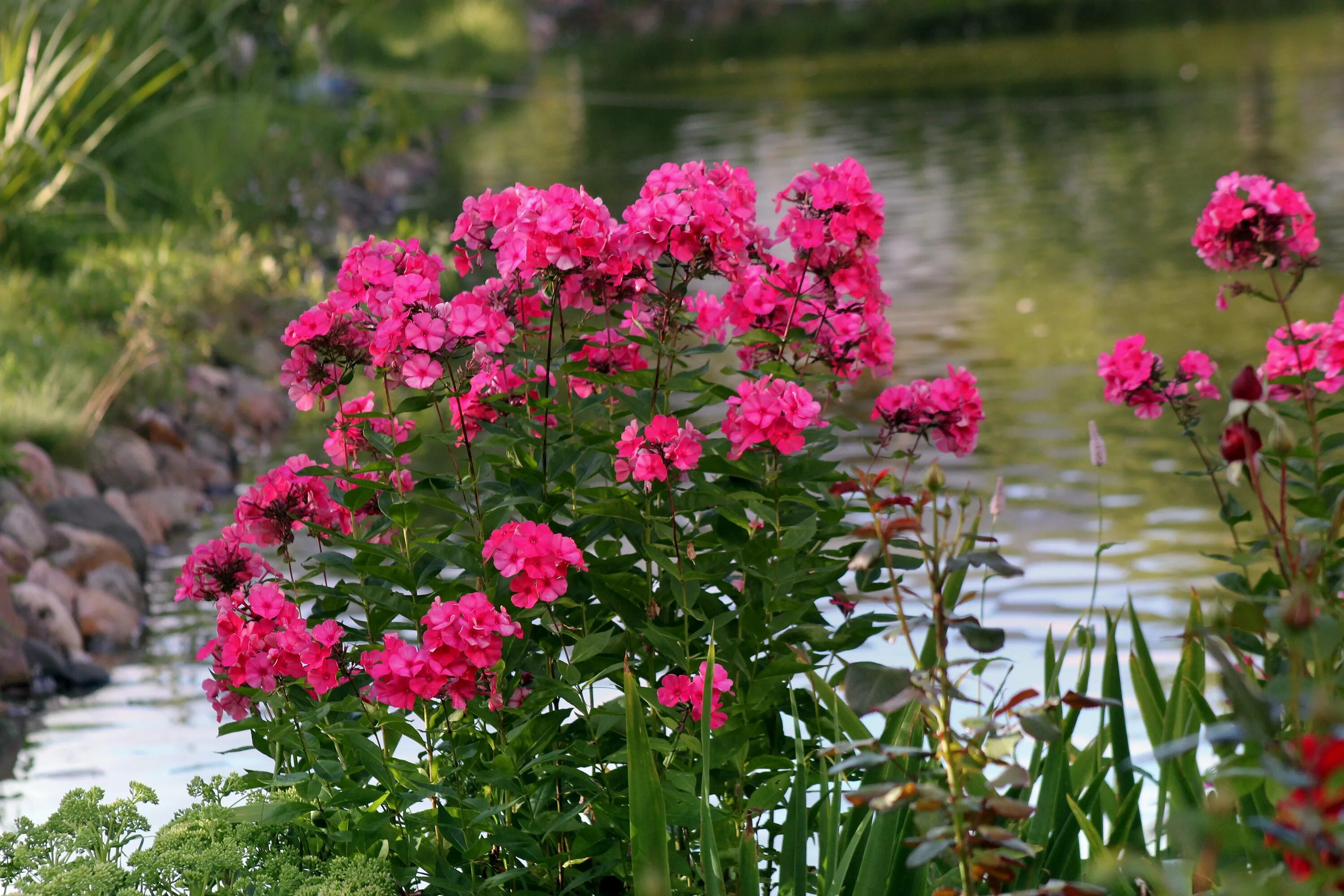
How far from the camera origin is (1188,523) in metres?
4.73

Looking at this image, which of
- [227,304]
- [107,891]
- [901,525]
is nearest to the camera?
[901,525]

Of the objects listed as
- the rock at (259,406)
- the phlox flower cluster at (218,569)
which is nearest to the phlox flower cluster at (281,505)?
the phlox flower cluster at (218,569)

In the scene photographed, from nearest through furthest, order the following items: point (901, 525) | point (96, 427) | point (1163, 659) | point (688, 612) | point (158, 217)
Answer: point (901, 525) → point (688, 612) → point (1163, 659) → point (96, 427) → point (158, 217)

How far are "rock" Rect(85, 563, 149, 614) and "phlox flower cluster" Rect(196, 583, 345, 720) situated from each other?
2.95m

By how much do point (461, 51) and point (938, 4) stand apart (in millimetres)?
11996

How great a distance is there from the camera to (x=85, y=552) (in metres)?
4.89

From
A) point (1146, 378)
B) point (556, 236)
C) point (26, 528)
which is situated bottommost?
point (1146, 378)

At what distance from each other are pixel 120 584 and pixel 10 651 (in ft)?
2.18

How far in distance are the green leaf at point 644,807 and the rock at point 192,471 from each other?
15.2 feet

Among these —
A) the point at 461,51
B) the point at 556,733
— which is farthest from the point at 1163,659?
the point at 461,51

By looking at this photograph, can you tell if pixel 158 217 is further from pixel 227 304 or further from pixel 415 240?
pixel 415 240

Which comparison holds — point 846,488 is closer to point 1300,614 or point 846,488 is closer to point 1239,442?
point 1239,442

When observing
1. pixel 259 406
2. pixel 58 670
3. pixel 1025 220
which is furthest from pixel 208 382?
pixel 1025 220

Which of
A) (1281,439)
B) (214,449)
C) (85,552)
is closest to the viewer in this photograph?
(1281,439)
